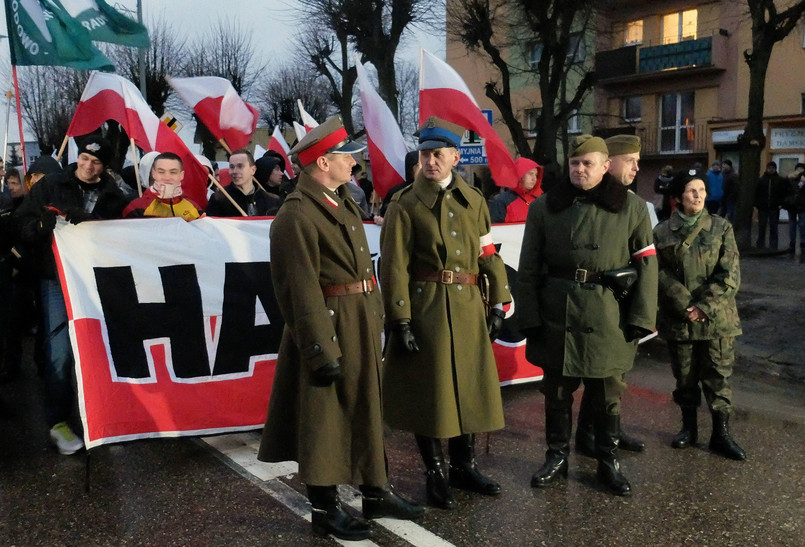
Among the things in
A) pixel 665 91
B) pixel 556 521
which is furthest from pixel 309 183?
pixel 665 91

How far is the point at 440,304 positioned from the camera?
4051mm

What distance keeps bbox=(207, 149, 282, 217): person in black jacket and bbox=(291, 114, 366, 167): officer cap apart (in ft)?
9.28

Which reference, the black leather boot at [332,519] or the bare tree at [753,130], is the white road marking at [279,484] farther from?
the bare tree at [753,130]

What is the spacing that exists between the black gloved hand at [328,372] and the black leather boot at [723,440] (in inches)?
105

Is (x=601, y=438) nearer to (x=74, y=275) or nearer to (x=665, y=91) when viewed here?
(x=74, y=275)

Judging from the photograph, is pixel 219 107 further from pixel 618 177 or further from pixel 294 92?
pixel 294 92

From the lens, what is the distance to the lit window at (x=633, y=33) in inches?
1225

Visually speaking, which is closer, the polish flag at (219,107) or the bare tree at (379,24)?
the polish flag at (219,107)

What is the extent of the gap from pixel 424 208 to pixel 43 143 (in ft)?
127

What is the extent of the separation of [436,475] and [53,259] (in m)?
2.78

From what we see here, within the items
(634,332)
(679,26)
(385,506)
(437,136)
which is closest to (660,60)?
(679,26)

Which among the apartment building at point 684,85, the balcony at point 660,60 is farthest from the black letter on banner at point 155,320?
the balcony at point 660,60

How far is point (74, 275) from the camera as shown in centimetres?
482

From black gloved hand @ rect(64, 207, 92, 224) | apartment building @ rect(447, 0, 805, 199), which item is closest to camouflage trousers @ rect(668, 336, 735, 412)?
black gloved hand @ rect(64, 207, 92, 224)
